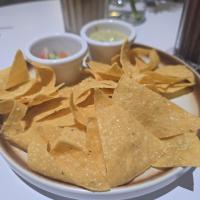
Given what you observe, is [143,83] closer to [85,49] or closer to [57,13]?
[85,49]

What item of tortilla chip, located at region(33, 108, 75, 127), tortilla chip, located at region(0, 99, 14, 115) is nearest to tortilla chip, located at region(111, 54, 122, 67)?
tortilla chip, located at region(33, 108, 75, 127)

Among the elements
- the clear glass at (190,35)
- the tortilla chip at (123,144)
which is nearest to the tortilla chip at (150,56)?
the clear glass at (190,35)

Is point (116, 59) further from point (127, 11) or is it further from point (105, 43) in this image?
point (127, 11)

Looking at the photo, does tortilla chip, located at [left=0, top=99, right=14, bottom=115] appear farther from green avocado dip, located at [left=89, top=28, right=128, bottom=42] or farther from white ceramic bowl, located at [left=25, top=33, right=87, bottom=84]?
green avocado dip, located at [left=89, top=28, right=128, bottom=42]

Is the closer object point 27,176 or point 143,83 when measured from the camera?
point 27,176

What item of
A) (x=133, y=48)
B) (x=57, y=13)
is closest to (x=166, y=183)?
(x=133, y=48)

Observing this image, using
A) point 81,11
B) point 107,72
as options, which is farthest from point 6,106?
point 81,11

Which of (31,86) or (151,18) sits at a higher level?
(31,86)
